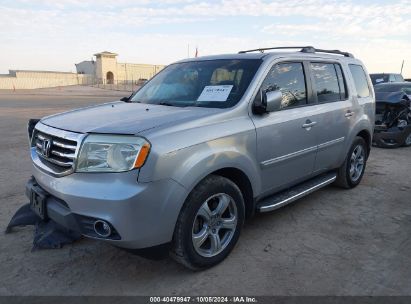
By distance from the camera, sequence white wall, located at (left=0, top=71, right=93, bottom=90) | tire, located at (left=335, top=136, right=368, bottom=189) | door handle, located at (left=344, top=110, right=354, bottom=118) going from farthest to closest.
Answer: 1. white wall, located at (left=0, top=71, right=93, bottom=90)
2. tire, located at (left=335, top=136, right=368, bottom=189)
3. door handle, located at (left=344, top=110, right=354, bottom=118)

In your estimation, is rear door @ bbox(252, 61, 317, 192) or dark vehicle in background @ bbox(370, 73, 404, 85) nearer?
rear door @ bbox(252, 61, 317, 192)

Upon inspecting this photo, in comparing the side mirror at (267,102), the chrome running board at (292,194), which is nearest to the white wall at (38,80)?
the chrome running board at (292,194)

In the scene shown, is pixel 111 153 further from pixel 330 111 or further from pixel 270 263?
pixel 330 111

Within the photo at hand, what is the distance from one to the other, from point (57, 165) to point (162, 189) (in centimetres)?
95

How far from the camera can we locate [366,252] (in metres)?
3.52

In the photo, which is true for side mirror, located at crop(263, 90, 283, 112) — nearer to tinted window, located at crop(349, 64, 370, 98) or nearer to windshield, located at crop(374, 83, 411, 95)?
tinted window, located at crop(349, 64, 370, 98)

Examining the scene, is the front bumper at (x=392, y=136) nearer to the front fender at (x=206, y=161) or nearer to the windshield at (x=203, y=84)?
the windshield at (x=203, y=84)

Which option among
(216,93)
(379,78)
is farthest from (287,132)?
(379,78)

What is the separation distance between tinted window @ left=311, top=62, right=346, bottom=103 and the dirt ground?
144 cm

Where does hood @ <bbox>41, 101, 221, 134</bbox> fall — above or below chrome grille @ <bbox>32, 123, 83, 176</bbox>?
above

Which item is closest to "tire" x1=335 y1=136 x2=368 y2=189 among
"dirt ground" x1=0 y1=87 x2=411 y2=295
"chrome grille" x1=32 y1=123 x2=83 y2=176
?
"dirt ground" x1=0 y1=87 x2=411 y2=295

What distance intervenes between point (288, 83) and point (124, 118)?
1879mm

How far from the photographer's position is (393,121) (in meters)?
9.01

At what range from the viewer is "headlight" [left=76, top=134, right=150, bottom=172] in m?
2.59
